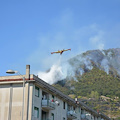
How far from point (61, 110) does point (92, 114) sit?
27235mm

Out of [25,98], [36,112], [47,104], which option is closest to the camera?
[25,98]

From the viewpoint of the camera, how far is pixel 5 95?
44000mm

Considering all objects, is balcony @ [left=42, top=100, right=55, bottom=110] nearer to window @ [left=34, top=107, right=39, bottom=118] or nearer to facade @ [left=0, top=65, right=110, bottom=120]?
facade @ [left=0, top=65, right=110, bottom=120]

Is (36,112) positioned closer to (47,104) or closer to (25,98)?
(47,104)

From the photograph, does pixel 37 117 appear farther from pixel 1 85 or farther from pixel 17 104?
pixel 1 85

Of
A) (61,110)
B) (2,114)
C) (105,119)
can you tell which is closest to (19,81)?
(2,114)

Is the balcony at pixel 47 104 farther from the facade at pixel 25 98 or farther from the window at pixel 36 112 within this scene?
the window at pixel 36 112

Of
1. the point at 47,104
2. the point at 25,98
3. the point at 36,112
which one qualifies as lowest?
the point at 36,112

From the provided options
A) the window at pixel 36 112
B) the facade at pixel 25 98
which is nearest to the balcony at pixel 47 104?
the facade at pixel 25 98

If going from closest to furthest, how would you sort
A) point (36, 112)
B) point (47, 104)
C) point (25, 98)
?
point (25, 98) < point (36, 112) < point (47, 104)

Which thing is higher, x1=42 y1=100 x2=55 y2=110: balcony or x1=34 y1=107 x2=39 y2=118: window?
x1=42 y1=100 x2=55 y2=110: balcony

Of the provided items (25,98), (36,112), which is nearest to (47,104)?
(36,112)

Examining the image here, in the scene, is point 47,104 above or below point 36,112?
above

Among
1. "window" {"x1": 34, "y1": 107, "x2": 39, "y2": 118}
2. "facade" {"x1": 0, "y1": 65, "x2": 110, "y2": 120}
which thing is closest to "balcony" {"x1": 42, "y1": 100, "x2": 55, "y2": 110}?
"facade" {"x1": 0, "y1": 65, "x2": 110, "y2": 120}
